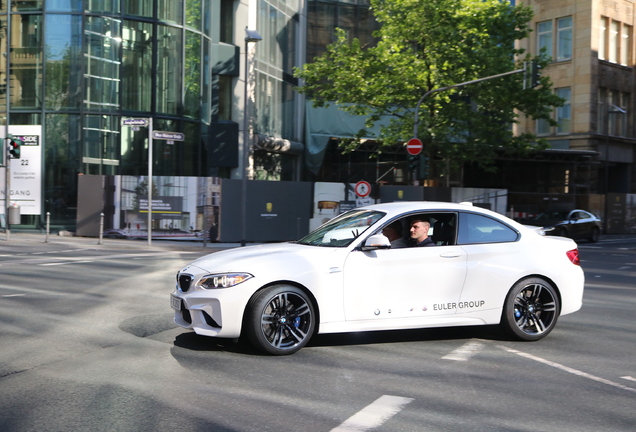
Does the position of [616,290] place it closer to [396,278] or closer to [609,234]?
[396,278]

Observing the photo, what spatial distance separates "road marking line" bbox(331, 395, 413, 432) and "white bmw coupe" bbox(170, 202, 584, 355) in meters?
1.64

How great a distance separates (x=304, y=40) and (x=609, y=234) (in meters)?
20.5

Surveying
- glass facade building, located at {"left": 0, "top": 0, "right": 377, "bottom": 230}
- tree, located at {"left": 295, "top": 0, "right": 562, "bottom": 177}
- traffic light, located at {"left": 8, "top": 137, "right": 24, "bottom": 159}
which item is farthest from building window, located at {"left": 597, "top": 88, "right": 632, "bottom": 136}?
traffic light, located at {"left": 8, "top": 137, "right": 24, "bottom": 159}

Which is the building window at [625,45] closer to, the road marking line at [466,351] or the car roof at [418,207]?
the car roof at [418,207]

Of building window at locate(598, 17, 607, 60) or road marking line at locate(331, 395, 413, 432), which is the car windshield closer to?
road marking line at locate(331, 395, 413, 432)

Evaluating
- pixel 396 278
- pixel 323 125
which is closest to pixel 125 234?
pixel 323 125

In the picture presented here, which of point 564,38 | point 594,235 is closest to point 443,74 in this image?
point 594,235

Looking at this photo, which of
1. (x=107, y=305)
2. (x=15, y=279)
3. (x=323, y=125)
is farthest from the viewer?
(x=323, y=125)

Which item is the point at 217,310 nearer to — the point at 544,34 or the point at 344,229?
the point at 344,229

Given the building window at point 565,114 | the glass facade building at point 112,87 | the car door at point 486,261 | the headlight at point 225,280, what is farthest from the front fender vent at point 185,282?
the building window at point 565,114

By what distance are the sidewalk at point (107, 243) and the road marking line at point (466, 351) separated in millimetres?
15780

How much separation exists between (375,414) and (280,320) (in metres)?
1.98

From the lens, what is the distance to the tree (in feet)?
95.7

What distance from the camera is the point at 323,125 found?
39.3 metres
